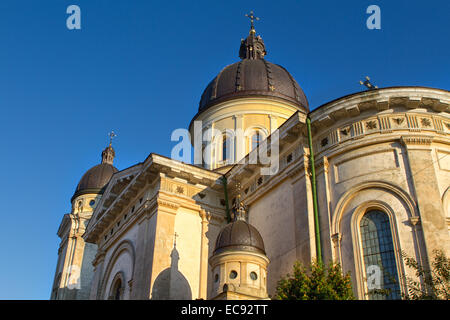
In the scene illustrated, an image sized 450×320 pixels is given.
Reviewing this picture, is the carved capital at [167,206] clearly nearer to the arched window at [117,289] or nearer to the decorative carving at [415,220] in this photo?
the arched window at [117,289]

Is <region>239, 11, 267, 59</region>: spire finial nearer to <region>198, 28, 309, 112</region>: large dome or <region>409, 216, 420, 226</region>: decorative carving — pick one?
<region>198, 28, 309, 112</region>: large dome

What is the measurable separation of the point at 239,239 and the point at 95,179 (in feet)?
98.4

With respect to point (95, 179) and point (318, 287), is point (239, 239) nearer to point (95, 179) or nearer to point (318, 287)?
point (318, 287)

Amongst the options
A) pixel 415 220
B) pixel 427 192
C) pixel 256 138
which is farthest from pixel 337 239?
pixel 256 138

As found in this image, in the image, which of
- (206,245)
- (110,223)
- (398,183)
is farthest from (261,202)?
(110,223)

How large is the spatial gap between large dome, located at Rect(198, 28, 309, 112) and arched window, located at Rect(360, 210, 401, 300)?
1241 centimetres

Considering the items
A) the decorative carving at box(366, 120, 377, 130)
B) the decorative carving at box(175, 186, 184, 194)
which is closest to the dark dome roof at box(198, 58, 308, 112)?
the decorative carving at box(175, 186, 184, 194)

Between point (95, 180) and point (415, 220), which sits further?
point (95, 180)

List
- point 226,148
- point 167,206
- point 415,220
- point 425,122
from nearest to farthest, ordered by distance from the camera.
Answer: point 415,220 → point 425,122 → point 167,206 → point 226,148

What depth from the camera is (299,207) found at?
17734mm

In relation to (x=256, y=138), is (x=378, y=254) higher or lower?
lower

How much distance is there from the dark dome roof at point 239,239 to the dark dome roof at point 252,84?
38.0ft

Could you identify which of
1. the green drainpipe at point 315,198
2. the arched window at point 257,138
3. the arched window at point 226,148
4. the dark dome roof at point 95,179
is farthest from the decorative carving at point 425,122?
the dark dome roof at point 95,179

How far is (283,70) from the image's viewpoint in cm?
3056
